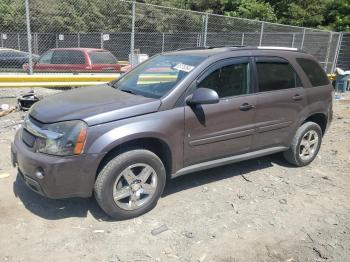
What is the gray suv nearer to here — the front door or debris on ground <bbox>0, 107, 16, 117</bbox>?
the front door

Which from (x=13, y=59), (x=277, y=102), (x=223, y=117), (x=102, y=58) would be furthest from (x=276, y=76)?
(x=13, y=59)

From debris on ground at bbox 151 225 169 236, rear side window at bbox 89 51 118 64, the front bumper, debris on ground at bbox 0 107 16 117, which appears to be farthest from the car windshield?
rear side window at bbox 89 51 118 64

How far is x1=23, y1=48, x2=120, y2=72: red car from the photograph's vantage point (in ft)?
39.6

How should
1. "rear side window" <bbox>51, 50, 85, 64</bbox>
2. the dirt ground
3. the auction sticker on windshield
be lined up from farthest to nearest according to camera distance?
"rear side window" <bbox>51, 50, 85, 64</bbox>
the auction sticker on windshield
the dirt ground

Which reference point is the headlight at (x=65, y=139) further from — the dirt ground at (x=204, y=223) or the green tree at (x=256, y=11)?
the green tree at (x=256, y=11)

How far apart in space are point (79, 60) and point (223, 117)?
8.90 metres

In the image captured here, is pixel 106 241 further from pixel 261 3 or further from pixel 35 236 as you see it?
pixel 261 3

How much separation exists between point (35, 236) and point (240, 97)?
275cm

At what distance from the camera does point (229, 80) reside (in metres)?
4.55

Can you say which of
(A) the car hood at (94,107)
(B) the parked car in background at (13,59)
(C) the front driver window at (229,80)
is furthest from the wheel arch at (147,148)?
(B) the parked car in background at (13,59)

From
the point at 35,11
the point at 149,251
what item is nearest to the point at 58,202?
the point at 149,251

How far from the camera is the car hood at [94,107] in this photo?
368cm

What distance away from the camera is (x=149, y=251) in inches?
135

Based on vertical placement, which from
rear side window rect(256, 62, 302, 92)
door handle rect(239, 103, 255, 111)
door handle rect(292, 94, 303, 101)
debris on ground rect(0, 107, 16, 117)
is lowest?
debris on ground rect(0, 107, 16, 117)
